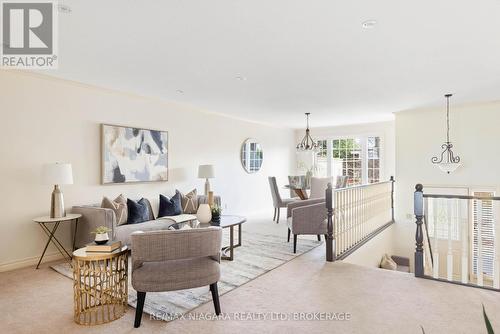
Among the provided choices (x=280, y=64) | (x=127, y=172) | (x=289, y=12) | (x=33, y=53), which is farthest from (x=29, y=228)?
(x=289, y=12)

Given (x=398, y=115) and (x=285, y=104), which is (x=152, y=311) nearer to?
(x=285, y=104)

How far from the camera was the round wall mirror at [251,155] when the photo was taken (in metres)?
7.54

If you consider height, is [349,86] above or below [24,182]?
above

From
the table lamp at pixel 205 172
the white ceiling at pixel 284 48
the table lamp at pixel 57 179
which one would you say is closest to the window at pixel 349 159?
the white ceiling at pixel 284 48

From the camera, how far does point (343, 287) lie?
320cm

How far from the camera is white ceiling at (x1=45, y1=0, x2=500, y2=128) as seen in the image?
7.66ft

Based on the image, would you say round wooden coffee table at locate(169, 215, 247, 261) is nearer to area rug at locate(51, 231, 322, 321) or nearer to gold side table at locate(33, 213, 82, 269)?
area rug at locate(51, 231, 322, 321)

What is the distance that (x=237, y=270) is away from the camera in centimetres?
369

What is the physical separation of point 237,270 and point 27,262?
268cm

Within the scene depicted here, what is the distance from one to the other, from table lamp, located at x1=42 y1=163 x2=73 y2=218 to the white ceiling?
3.99 ft

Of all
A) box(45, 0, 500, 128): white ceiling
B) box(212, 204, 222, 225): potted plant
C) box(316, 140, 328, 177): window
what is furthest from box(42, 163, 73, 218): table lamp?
box(316, 140, 328, 177): window

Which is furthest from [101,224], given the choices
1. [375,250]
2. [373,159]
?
[373,159]

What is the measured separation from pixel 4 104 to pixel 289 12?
354cm

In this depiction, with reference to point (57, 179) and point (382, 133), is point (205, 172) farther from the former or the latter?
point (382, 133)
